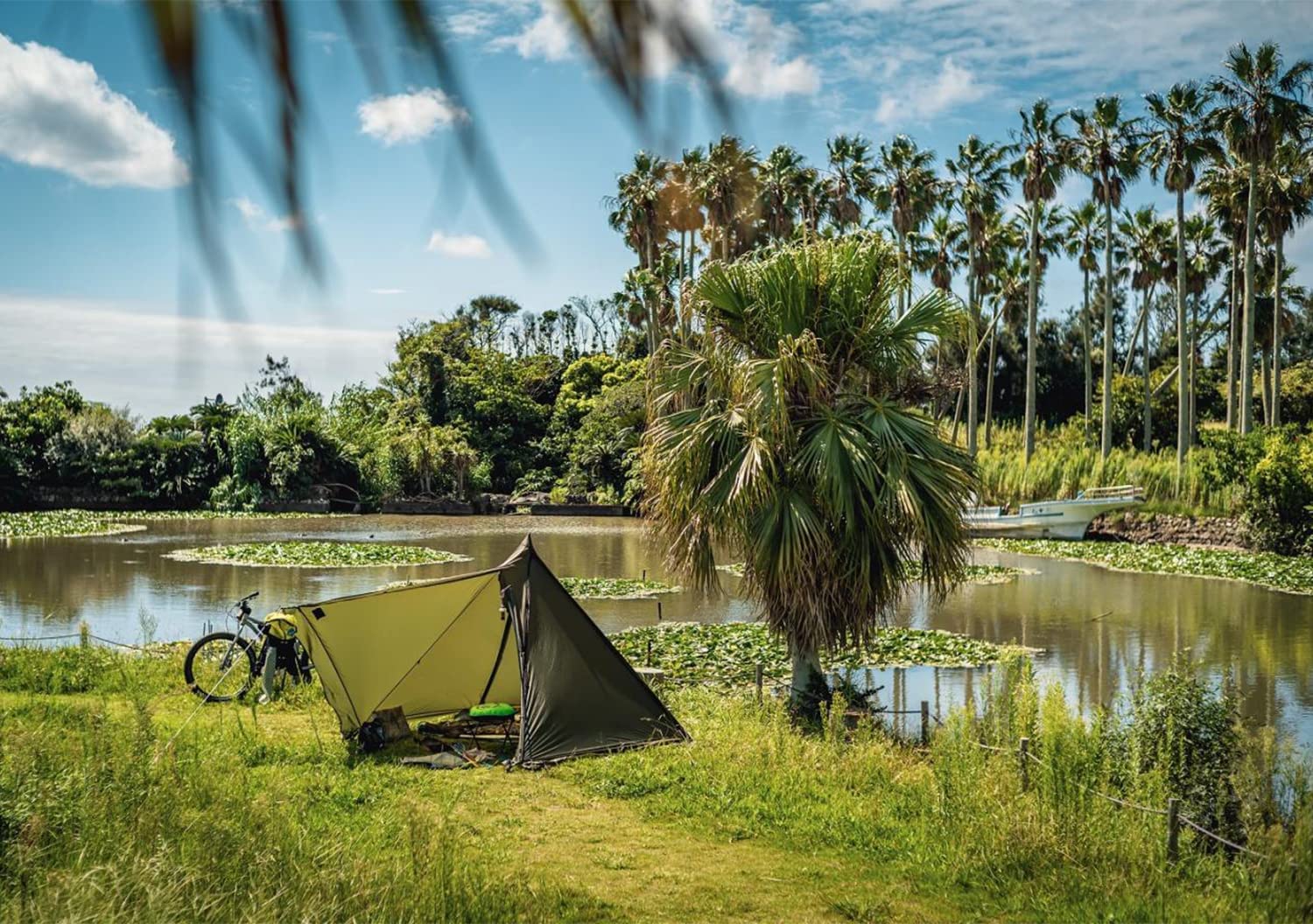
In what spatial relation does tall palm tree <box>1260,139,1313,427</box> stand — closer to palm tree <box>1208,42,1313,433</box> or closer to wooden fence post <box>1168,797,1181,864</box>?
palm tree <box>1208,42,1313,433</box>

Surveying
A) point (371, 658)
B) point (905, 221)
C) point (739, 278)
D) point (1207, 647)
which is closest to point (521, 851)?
point (371, 658)

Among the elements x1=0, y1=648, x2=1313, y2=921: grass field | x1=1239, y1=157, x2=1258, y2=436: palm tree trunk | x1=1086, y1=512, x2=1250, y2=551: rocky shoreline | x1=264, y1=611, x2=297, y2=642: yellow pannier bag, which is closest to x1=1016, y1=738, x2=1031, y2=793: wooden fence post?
x1=0, y1=648, x2=1313, y2=921: grass field

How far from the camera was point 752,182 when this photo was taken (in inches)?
52.6

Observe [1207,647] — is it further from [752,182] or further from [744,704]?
[752,182]

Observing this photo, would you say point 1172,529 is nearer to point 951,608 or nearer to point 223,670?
point 951,608

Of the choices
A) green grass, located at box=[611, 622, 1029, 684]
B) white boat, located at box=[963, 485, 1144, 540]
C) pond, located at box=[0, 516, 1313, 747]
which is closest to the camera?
green grass, located at box=[611, 622, 1029, 684]

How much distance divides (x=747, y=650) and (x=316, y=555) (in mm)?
17032

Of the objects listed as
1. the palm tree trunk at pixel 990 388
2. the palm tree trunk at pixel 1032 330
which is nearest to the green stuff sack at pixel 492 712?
the palm tree trunk at pixel 1032 330

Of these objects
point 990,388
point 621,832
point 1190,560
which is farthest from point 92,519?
point 621,832

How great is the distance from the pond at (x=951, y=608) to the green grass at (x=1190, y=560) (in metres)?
0.69

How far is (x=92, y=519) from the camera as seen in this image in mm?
40469

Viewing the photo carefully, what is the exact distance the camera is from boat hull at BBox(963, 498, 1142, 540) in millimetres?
34656

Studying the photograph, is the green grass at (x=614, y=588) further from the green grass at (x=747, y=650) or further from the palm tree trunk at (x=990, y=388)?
the palm tree trunk at (x=990, y=388)

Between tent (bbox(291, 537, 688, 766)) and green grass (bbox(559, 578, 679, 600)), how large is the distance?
11.3 m
